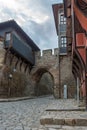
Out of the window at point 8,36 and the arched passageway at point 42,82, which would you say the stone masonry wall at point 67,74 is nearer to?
the arched passageway at point 42,82

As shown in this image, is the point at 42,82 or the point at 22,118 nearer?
the point at 22,118

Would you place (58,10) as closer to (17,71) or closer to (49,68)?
(49,68)

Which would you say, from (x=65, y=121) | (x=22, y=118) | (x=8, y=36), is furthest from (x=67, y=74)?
(x=65, y=121)

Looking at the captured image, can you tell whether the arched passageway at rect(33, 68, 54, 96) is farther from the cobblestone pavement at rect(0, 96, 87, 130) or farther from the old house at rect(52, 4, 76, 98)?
the cobblestone pavement at rect(0, 96, 87, 130)

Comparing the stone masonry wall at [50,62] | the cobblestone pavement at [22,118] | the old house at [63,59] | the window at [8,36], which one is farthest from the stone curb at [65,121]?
the stone masonry wall at [50,62]

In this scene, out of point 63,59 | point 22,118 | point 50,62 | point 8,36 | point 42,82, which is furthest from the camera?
point 42,82

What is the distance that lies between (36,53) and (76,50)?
1360 centimetres

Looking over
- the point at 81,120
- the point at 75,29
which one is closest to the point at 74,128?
the point at 81,120

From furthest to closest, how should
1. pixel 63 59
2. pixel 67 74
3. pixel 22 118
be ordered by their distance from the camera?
pixel 63 59, pixel 67 74, pixel 22 118

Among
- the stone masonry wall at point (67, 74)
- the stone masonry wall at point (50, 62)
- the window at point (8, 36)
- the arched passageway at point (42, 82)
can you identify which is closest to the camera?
the window at point (8, 36)

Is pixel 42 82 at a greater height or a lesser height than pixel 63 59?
lesser

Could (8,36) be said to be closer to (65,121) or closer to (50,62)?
(50,62)

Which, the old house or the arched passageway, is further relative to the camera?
the arched passageway

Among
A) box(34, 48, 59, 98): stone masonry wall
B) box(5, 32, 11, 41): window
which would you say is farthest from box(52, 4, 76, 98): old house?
box(5, 32, 11, 41): window
